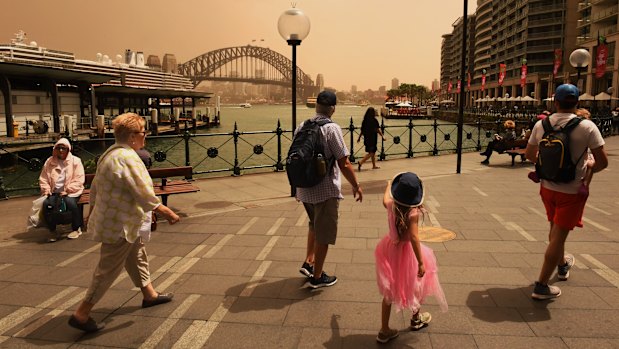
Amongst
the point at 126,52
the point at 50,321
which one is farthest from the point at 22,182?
the point at 126,52

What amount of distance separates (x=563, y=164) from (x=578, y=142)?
227 millimetres

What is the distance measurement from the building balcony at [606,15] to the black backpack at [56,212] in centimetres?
6303

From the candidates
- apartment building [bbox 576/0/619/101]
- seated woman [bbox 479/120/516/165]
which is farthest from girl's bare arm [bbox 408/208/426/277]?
apartment building [bbox 576/0/619/101]

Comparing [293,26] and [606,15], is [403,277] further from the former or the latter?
[606,15]

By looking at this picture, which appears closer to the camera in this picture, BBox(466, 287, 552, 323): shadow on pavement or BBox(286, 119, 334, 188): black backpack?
BBox(466, 287, 552, 323): shadow on pavement

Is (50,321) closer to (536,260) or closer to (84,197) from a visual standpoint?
(84,197)

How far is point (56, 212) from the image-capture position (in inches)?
249

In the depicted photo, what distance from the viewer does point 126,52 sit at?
10825 centimetres

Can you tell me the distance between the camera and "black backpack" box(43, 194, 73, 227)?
6297 mm

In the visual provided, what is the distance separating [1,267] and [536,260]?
614cm

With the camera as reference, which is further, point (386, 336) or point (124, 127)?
point (124, 127)

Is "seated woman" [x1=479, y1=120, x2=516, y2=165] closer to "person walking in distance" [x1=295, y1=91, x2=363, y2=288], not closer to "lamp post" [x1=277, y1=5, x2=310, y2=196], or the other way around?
"lamp post" [x1=277, y1=5, x2=310, y2=196]

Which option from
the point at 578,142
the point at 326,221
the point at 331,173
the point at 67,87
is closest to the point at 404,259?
the point at 326,221

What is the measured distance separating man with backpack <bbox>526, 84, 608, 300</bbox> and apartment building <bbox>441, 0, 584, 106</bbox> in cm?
5501
